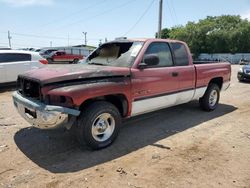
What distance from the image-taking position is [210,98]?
764 cm

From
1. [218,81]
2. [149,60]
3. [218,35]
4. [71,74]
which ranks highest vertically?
[218,35]

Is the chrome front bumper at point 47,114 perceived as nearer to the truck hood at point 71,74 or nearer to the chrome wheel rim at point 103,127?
the truck hood at point 71,74

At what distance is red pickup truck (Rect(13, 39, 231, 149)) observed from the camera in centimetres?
435

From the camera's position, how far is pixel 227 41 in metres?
56.8

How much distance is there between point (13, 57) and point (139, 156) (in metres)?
8.24

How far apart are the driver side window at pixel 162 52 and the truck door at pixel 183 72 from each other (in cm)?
16

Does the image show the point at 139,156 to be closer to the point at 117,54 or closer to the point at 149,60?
the point at 149,60

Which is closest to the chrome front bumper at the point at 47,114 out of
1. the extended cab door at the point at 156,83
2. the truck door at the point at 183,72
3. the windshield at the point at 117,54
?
the extended cab door at the point at 156,83

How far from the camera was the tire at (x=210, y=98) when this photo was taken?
7.48 metres

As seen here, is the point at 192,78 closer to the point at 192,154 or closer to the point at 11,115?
the point at 192,154

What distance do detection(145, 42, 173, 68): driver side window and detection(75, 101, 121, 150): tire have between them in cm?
155

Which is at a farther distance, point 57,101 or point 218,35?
point 218,35

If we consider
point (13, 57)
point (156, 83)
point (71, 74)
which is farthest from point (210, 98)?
point (13, 57)

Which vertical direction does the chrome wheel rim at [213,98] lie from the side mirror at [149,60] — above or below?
below
